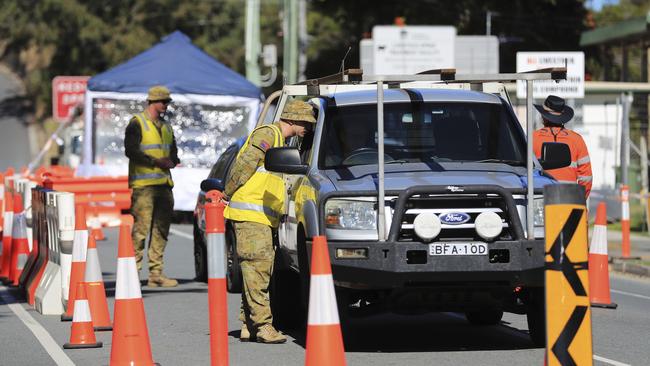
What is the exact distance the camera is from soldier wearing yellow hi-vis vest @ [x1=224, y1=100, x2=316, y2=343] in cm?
1095

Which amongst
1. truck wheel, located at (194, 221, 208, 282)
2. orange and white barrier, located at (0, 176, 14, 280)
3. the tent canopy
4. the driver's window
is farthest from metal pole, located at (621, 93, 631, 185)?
the driver's window

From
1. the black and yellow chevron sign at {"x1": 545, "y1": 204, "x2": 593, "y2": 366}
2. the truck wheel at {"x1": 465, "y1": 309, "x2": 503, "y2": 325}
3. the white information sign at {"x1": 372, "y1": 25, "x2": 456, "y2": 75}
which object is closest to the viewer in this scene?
the black and yellow chevron sign at {"x1": 545, "y1": 204, "x2": 593, "y2": 366}

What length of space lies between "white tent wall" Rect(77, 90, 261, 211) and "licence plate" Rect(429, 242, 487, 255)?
18.0 m

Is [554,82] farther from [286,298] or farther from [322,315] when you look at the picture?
[322,315]

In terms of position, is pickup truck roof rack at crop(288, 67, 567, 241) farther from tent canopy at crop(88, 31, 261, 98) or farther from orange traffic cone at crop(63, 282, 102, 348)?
tent canopy at crop(88, 31, 261, 98)

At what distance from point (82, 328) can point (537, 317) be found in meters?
3.34

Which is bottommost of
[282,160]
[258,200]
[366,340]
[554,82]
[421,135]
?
[366,340]

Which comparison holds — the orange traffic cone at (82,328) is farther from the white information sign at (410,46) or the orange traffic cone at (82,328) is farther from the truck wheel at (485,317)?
the white information sign at (410,46)

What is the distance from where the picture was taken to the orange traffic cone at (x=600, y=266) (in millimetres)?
Answer: 13727

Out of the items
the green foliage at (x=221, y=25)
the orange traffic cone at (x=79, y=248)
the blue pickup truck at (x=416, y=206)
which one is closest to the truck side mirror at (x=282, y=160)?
the blue pickup truck at (x=416, y=206)

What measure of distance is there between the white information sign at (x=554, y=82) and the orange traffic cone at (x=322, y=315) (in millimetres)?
17058

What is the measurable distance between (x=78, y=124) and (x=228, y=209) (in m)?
35.0

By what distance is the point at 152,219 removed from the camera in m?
16.0

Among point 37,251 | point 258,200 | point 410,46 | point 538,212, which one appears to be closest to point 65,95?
point 410,46
